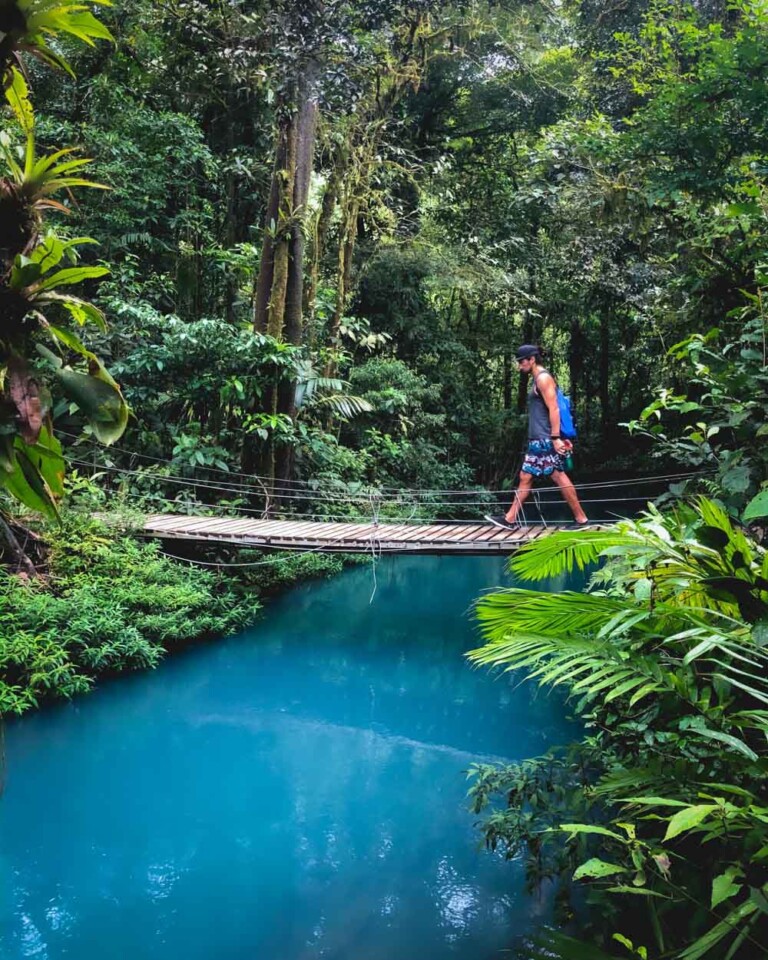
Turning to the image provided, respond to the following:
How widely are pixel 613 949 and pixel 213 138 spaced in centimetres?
938

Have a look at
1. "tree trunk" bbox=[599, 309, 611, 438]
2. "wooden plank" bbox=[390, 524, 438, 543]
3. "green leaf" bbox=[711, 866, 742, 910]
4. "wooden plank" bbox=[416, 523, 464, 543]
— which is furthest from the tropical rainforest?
"wooden plank" bbox=[416, 523, 464, 543]

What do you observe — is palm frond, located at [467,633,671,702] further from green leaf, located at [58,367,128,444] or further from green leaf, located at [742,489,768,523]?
green leaf, located at [58,367,128,444]

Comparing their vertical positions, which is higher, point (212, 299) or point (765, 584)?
point (212, 299)

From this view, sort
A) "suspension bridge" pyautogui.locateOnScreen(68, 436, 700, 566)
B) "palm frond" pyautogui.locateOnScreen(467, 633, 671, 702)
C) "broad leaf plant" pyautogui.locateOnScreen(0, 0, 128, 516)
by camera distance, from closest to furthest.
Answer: "broad leaf plant" pyautogui.locateOnScreen(0, 0, 128, 516), "palm frond" pyautogui.locateOnScreen(467, 633, 671, 702), "suspension bridge" pyautogui.locateOnScreen(68, 436, 700, 566)

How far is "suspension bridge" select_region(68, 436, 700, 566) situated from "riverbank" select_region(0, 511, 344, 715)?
1.16 ft

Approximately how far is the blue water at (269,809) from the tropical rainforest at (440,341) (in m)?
0.32

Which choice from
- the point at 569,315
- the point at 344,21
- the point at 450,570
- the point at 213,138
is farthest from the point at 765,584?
the point at 569,315

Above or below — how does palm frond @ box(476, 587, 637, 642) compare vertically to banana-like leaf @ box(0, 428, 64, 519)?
below

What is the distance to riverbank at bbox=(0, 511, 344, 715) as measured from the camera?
13.1 ft

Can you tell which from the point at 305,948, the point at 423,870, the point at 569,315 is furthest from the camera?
the point at 569,315

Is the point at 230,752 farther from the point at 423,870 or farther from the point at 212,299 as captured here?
the point at 212,299

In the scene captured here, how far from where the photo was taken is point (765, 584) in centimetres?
112

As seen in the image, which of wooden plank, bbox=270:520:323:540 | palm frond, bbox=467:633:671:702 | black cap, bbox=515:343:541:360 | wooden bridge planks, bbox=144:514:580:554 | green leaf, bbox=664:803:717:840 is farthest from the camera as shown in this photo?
wooden plank, bbox=270:520:323:540

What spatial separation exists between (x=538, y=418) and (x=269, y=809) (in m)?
2.72
